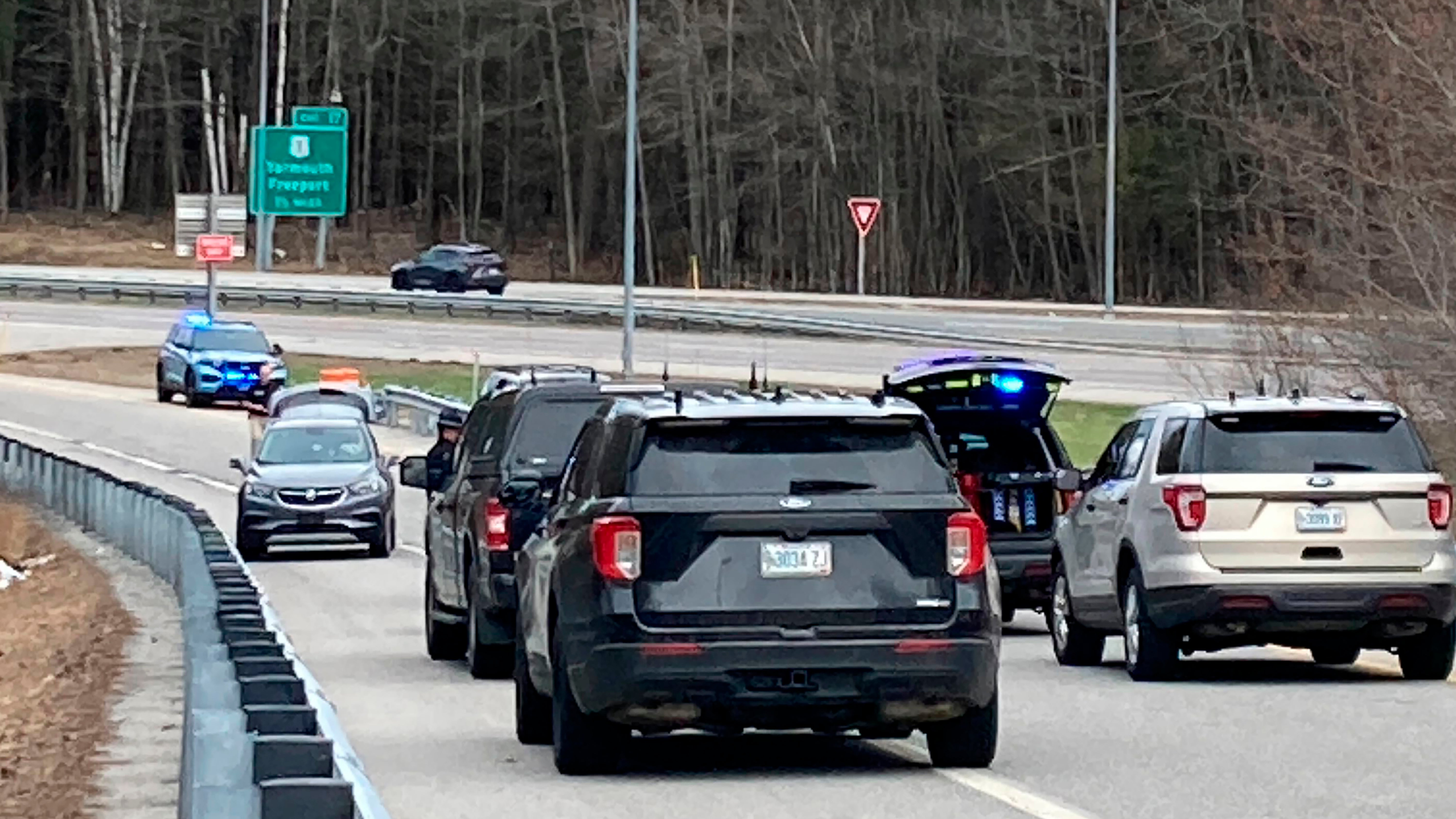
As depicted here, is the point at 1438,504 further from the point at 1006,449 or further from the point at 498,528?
the point at 1006,449

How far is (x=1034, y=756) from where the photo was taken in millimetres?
13898

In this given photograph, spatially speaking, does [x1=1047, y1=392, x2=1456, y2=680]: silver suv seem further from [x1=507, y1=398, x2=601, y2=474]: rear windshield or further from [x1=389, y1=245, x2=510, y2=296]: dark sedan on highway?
[x1=389, y1=245, x2=510, y2=296]: dark sedan on highway

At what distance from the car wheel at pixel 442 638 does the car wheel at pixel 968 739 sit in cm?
732

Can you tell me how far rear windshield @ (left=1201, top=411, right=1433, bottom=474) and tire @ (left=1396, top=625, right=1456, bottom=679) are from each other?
0.98 meters

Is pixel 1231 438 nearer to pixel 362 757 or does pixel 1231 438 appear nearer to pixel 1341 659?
pixel 1341 659

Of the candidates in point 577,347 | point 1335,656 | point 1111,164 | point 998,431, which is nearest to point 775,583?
point 1335,656

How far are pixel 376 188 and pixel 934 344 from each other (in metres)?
59.2

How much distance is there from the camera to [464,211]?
107625 mm

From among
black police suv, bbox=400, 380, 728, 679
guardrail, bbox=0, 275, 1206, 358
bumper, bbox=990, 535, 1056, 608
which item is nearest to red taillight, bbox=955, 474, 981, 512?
bumper, bbox=990, 535, 1056, 608

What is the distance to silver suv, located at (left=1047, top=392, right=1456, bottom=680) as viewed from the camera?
17.1 m

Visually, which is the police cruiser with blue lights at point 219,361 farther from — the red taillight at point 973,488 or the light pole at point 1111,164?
the red taillight at point 973,488

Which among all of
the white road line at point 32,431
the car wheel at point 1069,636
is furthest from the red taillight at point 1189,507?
the white road line at point 32,431

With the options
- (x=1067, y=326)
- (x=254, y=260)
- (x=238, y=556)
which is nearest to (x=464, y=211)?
(x=254, y=260)

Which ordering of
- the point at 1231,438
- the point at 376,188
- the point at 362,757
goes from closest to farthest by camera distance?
the point at 362,757, the point at 1231,438, the point at 376,188
